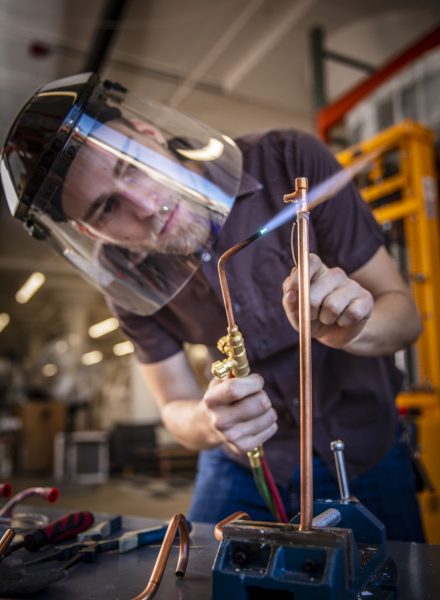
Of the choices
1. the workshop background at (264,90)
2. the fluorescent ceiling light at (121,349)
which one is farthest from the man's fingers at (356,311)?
the fluorescent ceiling light at (121,349)

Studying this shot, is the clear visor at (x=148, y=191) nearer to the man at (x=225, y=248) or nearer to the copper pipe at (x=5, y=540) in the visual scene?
the man at (x=225, y=248)

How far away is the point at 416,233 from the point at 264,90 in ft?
8.14

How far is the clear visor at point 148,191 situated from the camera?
0.90 metres

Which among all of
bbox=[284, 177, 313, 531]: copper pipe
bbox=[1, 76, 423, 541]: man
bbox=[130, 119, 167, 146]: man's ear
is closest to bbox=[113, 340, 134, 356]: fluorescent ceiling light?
bbox=[1, 76, 423, 541]: man

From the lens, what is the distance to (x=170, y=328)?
1.23m

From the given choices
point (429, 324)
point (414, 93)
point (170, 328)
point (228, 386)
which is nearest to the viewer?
point (228, 386)

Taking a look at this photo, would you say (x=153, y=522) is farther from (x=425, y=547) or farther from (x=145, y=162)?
(x=145, y=162)

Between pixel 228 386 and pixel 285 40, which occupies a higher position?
pixel 285 40

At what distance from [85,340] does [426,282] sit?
9.14 meters

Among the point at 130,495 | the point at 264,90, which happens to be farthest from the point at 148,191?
the point at 130,495

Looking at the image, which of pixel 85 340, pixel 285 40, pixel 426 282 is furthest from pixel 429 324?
pixel 85 340

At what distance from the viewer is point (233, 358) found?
608mm

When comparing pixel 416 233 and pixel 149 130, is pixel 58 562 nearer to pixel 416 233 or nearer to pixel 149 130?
pixel 149 130

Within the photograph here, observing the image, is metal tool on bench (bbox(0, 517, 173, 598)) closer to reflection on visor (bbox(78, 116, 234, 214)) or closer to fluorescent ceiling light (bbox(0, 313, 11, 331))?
reflection on visor (bbox(78, 116, 234, 214))
